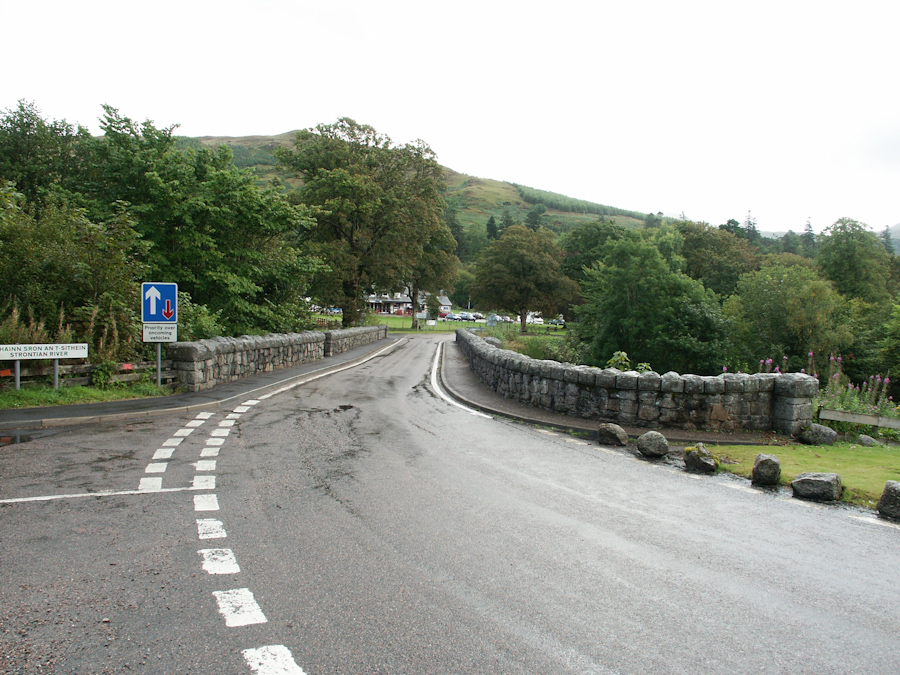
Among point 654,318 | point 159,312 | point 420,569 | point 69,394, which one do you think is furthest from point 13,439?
point 654,318

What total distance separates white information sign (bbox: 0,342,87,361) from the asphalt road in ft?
11.7

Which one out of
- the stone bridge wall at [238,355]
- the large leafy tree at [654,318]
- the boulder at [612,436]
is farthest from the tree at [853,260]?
the boulder at [612,436]

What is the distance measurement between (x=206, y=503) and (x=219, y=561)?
158cm

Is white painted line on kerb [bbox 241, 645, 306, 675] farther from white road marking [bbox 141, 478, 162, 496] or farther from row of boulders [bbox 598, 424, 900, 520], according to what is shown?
row of boulders [bbox 598, 424, 900, 520]

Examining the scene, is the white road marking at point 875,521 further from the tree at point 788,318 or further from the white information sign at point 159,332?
the tree at point 788,318

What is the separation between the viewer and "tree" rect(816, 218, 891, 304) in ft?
188

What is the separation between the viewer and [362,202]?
40719 mm

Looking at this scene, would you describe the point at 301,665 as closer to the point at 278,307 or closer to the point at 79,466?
the point at 79,466

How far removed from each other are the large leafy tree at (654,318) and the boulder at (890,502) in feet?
79.2

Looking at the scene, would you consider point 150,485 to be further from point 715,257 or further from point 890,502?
point 715,257

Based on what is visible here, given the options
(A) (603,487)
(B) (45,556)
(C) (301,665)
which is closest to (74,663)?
(C) (301,665)

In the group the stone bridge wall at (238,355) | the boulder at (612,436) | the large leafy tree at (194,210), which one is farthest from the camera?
the large leafy tree at (194,210)

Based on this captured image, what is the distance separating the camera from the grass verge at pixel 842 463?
22.0 ft

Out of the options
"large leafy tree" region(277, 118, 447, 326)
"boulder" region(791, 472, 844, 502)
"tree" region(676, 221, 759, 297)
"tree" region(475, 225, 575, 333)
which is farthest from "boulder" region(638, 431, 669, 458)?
"tree" region(475, 225, 575, 333)
